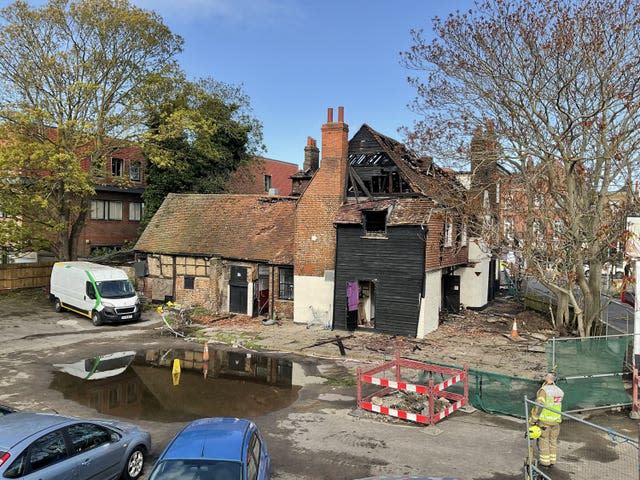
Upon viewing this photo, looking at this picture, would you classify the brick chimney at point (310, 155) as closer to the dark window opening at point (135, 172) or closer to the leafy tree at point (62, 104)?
the leafy tree at point (62, 104)

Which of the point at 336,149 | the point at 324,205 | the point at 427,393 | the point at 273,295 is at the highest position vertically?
the point at 336,149

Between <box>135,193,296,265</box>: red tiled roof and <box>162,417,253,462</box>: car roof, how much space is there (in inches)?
630

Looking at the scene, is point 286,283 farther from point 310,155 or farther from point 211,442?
point 211,442

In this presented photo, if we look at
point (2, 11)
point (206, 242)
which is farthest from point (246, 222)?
point (2, 11)

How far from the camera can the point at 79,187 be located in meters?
26.9

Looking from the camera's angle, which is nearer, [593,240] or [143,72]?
[593,240]

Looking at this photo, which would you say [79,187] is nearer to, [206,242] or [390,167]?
[206,242]

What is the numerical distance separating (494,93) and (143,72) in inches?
783

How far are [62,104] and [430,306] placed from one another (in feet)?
69.9

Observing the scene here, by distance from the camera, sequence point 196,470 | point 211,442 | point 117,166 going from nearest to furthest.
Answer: point 196,470 → point 211,442 → point 117,166

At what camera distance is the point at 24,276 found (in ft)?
104

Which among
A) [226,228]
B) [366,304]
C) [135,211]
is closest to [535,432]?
[366,304]

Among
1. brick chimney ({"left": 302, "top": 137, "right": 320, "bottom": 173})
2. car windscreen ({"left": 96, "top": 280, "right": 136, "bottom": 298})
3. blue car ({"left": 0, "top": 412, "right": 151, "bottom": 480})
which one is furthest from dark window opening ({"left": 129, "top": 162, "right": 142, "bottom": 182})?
blue car ({"left": 0, "top": 412, "right": 151, "bottom": 480})

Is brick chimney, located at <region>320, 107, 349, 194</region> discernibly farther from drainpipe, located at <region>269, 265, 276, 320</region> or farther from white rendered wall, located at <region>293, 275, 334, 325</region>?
drainpipe, located at <region>269, 265, 276, 320</region>
